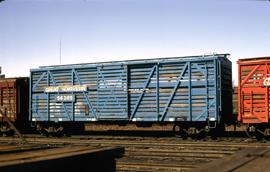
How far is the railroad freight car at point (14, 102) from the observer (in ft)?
67.7

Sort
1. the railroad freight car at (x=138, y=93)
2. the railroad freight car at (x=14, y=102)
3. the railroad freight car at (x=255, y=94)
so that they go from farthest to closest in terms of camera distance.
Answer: the railroad freight car at (x=14, y=102)
the railroad freight car at (x=138, y=93)
the railroad freight car at (x=255, y=94)

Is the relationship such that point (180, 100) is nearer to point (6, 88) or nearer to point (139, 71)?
point (139, 71)

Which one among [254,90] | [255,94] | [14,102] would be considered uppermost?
[254,90]

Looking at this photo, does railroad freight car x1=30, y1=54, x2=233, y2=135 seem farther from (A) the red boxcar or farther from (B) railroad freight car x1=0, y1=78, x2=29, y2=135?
(B) railroad freight car x1=0, y1=78, x2=29, y2=135

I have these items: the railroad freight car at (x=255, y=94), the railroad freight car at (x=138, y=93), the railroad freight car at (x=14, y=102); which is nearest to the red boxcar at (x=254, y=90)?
the railroad freight car at (x=255, y=94)

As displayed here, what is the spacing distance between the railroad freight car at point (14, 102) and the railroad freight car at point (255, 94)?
39.7 ft

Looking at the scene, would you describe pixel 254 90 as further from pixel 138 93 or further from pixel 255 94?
pixel 138 93

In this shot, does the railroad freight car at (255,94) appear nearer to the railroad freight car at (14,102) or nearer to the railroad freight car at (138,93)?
the railroad freight car at (138,93)

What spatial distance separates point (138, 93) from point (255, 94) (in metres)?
5.13

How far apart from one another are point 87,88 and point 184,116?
5029 millimetres

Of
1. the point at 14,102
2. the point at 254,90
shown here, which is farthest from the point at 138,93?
the point at 14,102

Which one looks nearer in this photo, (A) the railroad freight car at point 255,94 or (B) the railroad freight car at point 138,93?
(A) the railroad freight car at point 255,94

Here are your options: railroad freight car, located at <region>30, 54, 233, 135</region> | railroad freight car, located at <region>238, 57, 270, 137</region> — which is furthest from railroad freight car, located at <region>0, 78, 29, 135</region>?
railroad freight car, located at <region>238, 57, 270, 137</region>

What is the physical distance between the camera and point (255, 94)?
48.2 feet
